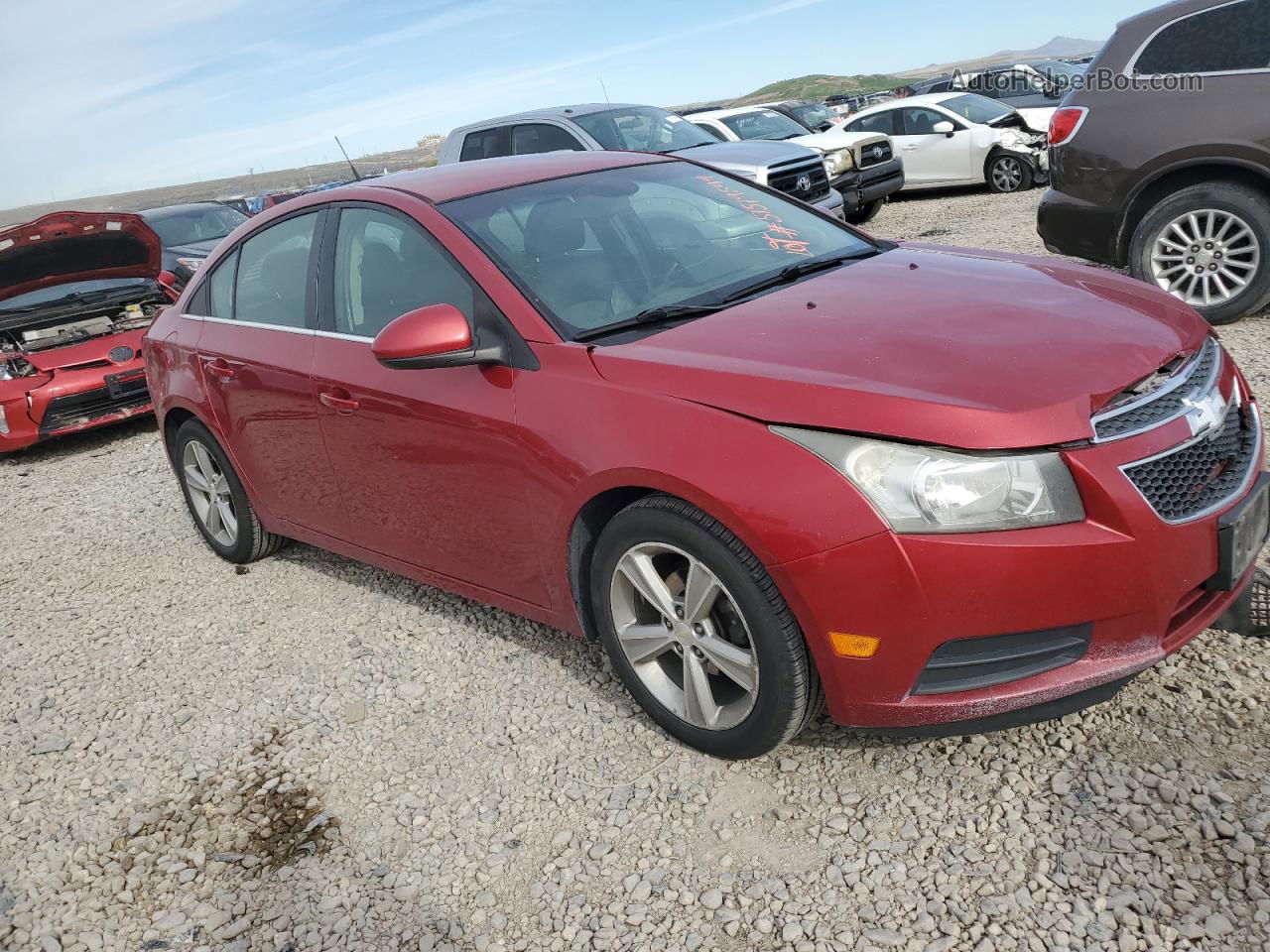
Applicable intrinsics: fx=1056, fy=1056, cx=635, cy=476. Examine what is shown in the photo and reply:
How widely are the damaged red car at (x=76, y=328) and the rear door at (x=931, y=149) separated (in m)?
10.4

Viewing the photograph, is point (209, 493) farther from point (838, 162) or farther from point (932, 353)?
point (838, 162)

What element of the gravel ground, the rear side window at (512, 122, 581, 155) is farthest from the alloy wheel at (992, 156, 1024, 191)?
the gravel ground

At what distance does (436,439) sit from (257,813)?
4.20 ft

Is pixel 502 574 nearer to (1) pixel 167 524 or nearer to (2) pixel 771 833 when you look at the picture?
(2) pixel 771 833

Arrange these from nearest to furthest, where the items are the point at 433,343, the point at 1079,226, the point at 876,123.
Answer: the point at 433,343, the point at 1079,226, the point at 876,123

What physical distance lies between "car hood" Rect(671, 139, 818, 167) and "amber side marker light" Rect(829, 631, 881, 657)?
8082 millimetres

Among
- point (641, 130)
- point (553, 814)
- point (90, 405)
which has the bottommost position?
point (553, 814)

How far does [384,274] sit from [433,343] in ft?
2.70

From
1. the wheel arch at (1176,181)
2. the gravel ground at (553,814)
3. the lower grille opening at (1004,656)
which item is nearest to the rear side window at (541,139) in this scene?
the wheel arch at (1176,181)

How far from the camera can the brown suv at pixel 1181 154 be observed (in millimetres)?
5848

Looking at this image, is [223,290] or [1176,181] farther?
[1176,181]

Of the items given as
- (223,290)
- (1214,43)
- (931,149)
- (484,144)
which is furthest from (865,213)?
(223,290)

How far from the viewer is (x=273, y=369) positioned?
4.16 m

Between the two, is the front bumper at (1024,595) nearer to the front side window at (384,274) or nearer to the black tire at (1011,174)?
the front side window at (384,274)
